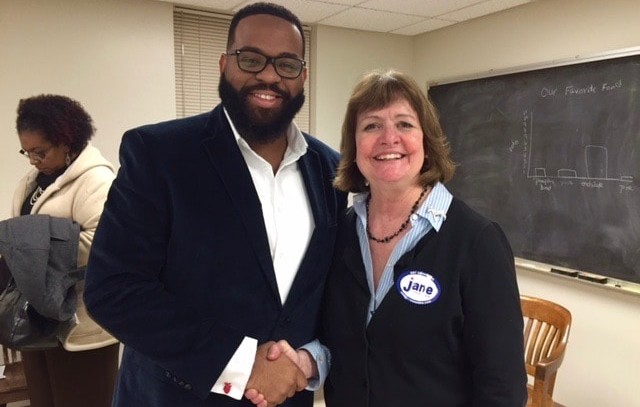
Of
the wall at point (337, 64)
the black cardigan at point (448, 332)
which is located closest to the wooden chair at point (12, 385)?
the black cardigan at point (448, 332)

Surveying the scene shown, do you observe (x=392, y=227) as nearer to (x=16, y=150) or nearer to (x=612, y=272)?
(x=612, y=272)

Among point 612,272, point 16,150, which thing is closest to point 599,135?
point 612,272

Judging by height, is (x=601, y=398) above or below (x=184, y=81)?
below

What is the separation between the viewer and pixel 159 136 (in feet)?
3.86

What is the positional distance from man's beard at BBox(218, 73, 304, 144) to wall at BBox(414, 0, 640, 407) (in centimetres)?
223

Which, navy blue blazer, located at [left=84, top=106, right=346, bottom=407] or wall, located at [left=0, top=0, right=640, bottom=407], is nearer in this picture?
navy blue blazer, located at [left=84, top=106, right=346, bottom=407]

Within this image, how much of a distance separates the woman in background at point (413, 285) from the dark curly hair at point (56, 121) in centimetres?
121

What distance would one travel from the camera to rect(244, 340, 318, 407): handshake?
1.16 metres

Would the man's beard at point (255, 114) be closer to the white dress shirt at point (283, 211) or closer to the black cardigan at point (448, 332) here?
the white dress shirt at point (283, 211)

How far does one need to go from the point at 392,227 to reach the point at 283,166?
32cm

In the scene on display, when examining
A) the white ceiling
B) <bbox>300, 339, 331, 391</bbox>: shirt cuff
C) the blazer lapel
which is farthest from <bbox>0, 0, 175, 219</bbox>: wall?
<bbox>300, 339, 331, 391</bbox>: shirt cuff

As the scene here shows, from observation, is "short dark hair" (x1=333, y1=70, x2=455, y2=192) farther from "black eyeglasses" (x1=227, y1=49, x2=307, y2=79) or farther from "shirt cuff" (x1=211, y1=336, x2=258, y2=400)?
"shirt cuff" (x1=211, y1=336, x2=258, y2=400)

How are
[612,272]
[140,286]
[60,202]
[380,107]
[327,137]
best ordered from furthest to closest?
[327,137] → [612,272] → [60,202] → [380,107] → [140,286]

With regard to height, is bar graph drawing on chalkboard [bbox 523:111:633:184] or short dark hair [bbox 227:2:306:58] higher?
short dark hair [bbox 227:2:306:58]
